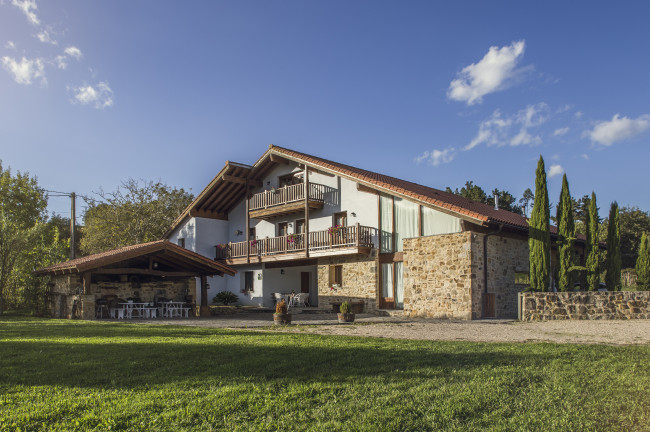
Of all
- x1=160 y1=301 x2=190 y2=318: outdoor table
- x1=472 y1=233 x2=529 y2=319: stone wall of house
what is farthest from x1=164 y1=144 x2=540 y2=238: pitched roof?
x1=160 y1=301 x2=190 y2=318: outdoor table

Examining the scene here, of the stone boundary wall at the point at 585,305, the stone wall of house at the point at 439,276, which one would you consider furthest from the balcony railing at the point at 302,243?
the stone boundary wall at the point at 585,305

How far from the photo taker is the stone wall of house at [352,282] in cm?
2132

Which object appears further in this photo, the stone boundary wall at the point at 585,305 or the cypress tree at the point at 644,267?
the cypress tree at the point at 644,267

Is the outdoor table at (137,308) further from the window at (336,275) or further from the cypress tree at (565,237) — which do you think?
the cypress tree at (565,237)

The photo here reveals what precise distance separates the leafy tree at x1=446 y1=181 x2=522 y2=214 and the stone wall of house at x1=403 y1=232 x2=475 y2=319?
757 inches

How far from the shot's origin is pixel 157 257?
21.3 metres

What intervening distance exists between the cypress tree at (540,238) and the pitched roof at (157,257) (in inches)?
453

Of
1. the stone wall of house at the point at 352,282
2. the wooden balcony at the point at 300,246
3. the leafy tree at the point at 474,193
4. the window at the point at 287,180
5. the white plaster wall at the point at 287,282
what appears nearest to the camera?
the stone wall of house at the point at 352,282

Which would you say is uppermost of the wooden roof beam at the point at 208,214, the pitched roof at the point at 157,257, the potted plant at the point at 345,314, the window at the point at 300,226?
the wooden roof beam at the point at 208,214

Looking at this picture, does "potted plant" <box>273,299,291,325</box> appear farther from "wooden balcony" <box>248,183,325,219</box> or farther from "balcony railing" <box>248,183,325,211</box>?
"balcony railing" <box>248,183,325,211</box>

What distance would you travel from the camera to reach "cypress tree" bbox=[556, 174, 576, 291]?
1734 cm

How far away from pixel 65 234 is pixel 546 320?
41117 mm

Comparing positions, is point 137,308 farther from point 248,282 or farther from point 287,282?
point 287,282

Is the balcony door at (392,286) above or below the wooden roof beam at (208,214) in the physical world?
below
